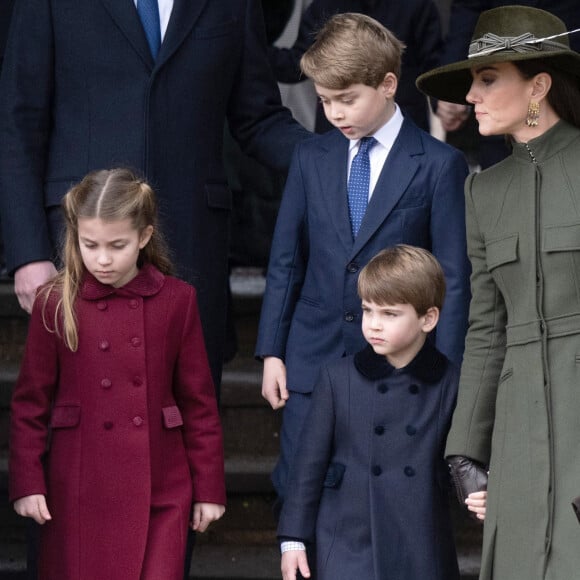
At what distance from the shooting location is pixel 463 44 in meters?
5.73

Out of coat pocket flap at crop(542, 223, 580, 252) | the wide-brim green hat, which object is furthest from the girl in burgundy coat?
coat pocket flap at crop(542, 223, 580, 252)

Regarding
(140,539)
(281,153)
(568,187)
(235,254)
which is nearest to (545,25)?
(568,187)

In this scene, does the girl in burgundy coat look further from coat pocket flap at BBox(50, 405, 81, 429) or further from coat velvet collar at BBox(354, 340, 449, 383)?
coat velvet collar at BBox(354, 340, 449, 383)

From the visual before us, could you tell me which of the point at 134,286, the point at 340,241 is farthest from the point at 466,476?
the point at 134,286

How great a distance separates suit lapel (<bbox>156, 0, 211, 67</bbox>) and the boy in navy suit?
385 mm

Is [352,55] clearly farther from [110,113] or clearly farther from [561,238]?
[561,238]

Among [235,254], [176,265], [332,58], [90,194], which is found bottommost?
[235,254]

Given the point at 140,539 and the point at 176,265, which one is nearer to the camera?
the point at 140,539

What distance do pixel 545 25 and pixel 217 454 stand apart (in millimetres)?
1409

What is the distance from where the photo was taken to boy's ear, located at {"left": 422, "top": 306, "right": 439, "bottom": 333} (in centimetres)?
416

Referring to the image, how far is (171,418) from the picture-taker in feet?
14.0

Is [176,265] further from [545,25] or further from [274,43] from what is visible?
→ [274,43]

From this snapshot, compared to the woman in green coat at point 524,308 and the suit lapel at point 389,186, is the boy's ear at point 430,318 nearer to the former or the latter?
the woman in green coat at point 524,308

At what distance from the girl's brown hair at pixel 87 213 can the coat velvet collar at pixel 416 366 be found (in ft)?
2.19
